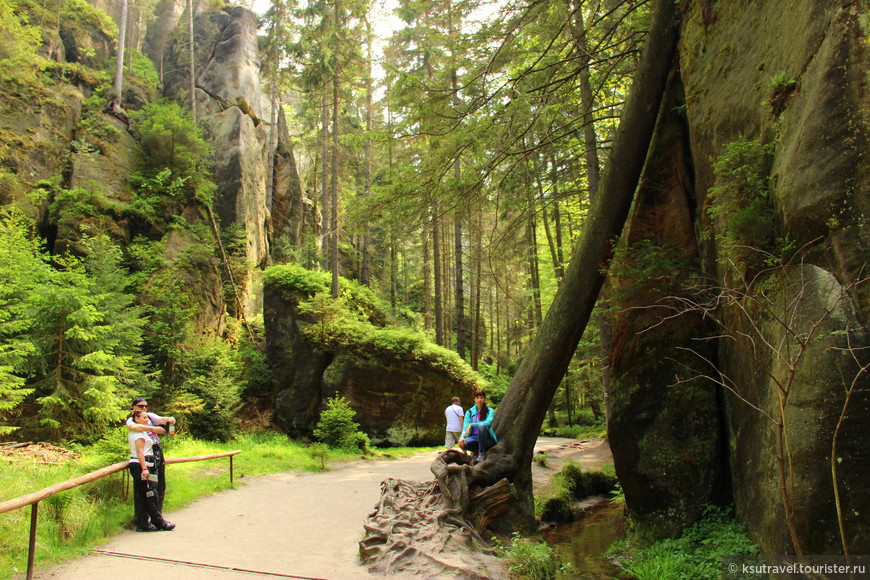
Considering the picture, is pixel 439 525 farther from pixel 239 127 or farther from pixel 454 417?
pixel 239 127

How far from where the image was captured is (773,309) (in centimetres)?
457

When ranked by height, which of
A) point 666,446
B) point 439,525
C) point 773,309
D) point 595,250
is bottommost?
point 439,525

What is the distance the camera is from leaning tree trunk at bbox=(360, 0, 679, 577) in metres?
6.36

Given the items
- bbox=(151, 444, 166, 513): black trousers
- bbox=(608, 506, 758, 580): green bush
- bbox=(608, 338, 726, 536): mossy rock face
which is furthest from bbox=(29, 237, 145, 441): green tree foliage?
bbox=(608, 506, 758, 580): green bush

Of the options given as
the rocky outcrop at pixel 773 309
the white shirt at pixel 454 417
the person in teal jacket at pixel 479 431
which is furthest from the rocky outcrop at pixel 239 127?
the rocky outcrop at pixel 773 309

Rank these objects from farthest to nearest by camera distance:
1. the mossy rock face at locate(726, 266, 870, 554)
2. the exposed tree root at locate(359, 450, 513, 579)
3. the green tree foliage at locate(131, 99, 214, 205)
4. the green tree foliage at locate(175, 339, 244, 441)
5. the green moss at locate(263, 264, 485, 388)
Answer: the green tree foliage at locate(131, 99, 214, 205)
the green moss at locate(263, 264, 485, 388)
the green tree foliage at locate(175, 339, 244, 441)
the exposed tree root at locate(359, 450, 513, 579)
the mossy rock face at locate(726, 266, 870, 554)

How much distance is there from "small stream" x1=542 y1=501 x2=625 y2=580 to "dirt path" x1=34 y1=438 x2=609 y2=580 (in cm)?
272

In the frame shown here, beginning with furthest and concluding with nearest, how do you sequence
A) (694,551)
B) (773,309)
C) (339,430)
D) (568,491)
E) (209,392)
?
(339,430)
(209,392)
(568,491)
(694,551)
(773,309)

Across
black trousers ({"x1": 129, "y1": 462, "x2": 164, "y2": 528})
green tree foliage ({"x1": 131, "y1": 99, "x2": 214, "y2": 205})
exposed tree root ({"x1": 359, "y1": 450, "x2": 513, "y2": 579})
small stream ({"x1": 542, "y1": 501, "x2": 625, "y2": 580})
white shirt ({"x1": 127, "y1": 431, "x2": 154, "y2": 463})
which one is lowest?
small stream ({"x1": 542, "y1": 501, "x2": 625, "y2": 580})

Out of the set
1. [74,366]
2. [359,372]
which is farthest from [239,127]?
[74,366]

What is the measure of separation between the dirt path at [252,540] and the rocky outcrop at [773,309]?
407cm

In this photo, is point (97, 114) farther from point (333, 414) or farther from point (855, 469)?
point (855, 469)

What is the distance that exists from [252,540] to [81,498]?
215cm

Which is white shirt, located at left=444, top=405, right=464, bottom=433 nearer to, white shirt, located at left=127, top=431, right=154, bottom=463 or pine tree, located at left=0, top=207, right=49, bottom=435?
white shirt, located at left=127, top=431, right=154, bottom=463
